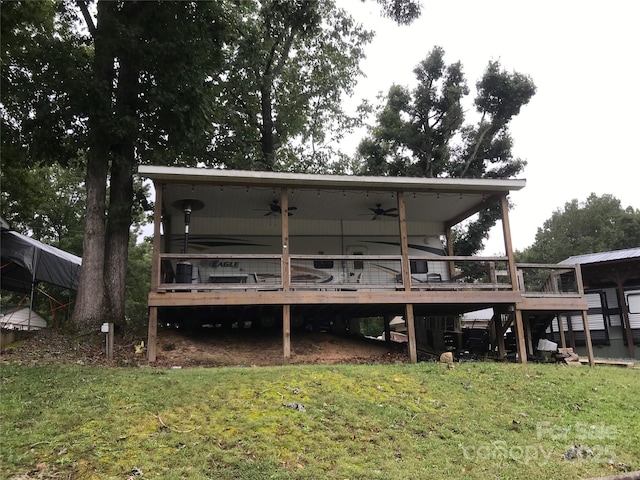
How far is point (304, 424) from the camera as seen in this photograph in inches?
254

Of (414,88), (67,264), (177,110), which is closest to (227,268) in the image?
(177,110)

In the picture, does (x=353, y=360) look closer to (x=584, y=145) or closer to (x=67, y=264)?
(x=67, y=264)

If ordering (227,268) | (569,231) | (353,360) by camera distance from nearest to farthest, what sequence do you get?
1. (353,360)
2. (227,268)
3. (569,231)

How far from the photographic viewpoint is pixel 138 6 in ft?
41.4

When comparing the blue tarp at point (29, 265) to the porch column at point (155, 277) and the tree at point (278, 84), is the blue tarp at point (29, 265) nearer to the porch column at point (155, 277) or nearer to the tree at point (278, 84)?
the porch column at point (155, 277)

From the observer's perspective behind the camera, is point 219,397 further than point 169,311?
No

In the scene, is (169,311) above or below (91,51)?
below

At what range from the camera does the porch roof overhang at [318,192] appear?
1122 cm

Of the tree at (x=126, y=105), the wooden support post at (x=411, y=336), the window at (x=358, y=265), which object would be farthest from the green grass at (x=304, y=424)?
the window at (x=358, y=265)

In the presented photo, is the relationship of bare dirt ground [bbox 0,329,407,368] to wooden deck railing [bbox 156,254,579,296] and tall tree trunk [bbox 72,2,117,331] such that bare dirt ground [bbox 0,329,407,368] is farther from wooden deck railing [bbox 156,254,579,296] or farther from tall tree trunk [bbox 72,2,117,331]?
wooden deck railing [bbox 156,254,579,296]

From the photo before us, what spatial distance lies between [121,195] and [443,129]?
17.7 metres

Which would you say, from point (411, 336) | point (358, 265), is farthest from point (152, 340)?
point (358, 265)

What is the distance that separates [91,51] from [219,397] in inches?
603

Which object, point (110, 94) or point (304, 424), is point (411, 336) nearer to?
point (304, 424)
